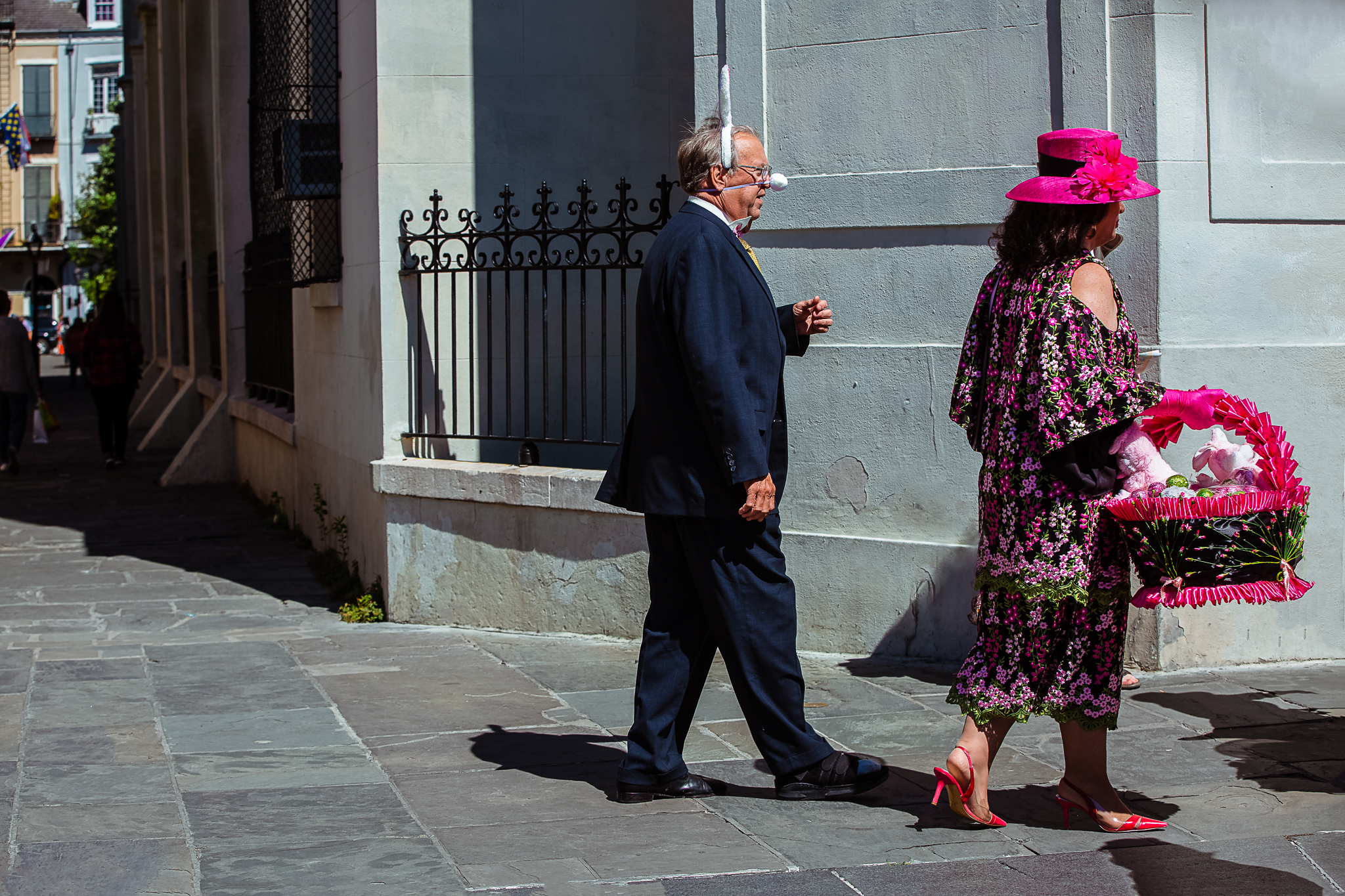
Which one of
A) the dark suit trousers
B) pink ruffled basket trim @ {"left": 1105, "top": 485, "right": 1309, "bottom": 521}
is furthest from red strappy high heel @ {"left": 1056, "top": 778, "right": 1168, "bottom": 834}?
pink ruffled basket trim @ {"left": 1105, "top": 485, "right": 1309, "bottom": 521}

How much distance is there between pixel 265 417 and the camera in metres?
12.1

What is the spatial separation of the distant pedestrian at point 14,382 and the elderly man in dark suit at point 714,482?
39.6ft

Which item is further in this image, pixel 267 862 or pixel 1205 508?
pixel 267 862

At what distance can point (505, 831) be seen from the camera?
163 inches

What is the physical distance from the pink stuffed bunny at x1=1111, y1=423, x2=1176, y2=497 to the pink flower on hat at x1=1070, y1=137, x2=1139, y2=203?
593mm

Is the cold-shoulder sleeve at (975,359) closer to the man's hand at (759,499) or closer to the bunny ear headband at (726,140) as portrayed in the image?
the man's hand at (759,499)

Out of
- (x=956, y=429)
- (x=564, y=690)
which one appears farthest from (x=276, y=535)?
(x=956, y=429)

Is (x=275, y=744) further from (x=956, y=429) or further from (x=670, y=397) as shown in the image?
(x=956, y=429)

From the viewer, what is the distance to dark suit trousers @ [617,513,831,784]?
13.9 feet

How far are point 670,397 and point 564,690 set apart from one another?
2.07 metres

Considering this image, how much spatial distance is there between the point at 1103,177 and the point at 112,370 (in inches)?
542

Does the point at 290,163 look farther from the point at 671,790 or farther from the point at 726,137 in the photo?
the point at 671,790

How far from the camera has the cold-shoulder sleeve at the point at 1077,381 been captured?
12.4 ft

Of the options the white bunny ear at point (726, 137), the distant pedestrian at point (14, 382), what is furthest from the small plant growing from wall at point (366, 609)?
the distant pedestrian at point (14, 382)
